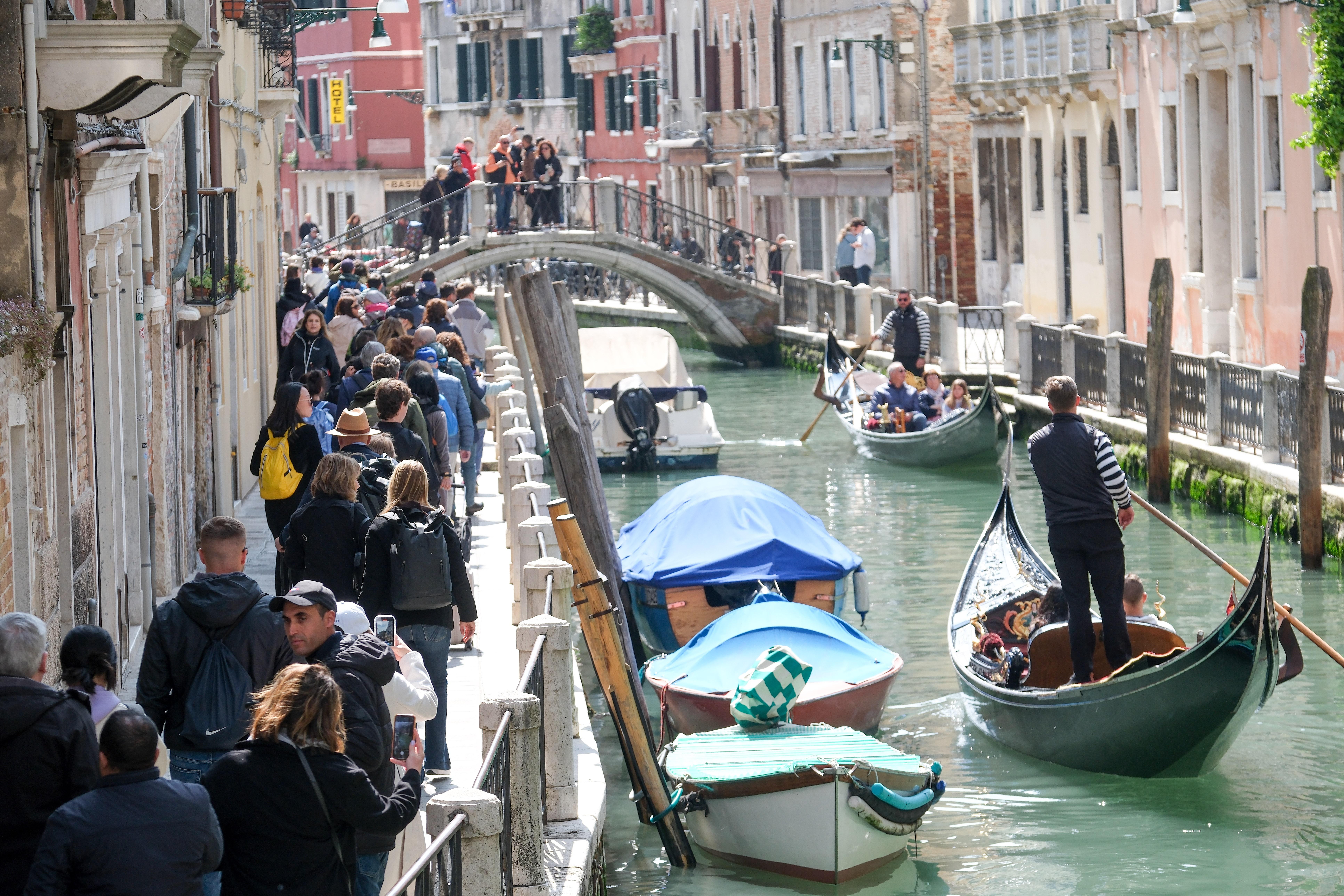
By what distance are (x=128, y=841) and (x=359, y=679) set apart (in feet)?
3.34

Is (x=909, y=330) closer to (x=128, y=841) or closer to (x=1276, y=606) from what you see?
(x=1276, y=606)

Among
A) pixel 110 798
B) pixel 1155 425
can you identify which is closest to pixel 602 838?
pixel 110 798

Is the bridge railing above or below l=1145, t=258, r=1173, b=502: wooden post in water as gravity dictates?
above

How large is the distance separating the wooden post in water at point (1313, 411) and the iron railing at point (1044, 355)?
704cm

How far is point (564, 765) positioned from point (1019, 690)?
354 centimetres

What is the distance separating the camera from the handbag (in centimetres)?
436

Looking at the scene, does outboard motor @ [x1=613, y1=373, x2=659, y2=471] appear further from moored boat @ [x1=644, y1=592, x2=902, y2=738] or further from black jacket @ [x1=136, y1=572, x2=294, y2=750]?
black jacket @ [x1=136, y1=572, x2=294, y2=750]

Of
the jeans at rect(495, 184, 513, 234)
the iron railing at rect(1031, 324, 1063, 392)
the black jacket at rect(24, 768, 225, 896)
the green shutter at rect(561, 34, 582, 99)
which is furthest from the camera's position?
the green shutter at rect(561, 34, 582, 99)

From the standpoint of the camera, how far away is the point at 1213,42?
2017 cm

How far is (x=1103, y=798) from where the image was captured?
10.0 metres

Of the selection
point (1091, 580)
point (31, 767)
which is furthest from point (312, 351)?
point (31, 767)

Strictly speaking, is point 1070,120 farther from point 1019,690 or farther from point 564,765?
point 564,765

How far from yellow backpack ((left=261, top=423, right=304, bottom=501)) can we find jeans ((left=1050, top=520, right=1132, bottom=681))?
135 inches

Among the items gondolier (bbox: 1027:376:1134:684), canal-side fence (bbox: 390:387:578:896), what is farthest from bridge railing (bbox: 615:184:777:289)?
gondolier (bbox: 1027:376:1134:684)
